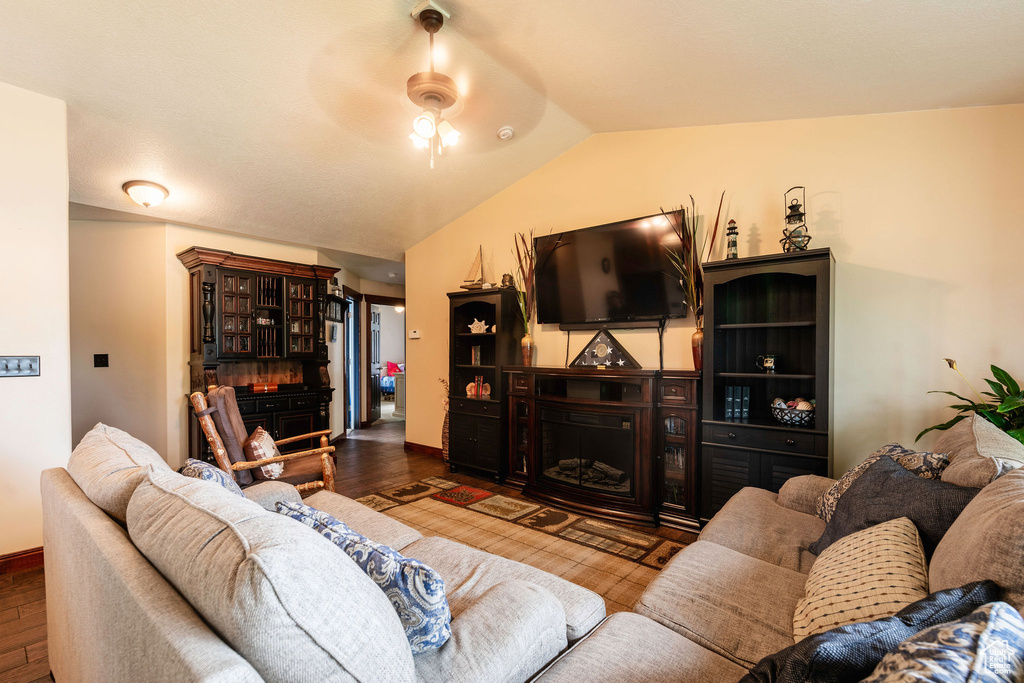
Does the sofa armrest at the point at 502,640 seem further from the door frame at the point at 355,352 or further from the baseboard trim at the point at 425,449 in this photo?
the door frame at the point at 355,352

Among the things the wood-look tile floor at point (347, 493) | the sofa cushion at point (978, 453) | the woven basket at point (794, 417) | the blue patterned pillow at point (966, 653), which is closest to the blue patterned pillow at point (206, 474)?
the wood-look tile floor at point (347, 493)

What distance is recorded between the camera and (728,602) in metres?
1.36

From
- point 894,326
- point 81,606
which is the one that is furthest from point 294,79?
point 894,326

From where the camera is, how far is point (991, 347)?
2.64 meters

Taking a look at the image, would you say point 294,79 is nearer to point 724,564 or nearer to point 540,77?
point 540,77

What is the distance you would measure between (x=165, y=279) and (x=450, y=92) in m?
3.56

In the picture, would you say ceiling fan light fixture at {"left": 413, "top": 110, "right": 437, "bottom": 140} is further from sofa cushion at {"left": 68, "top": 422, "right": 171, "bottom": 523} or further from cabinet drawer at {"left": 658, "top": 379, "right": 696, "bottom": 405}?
cabinet drawer at {"left": 658, "top": 379, "right": 696, "bottom": 405}

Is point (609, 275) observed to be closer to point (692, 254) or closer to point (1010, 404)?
point (692, 254)

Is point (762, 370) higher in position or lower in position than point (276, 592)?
higher

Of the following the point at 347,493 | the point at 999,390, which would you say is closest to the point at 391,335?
the point at 347,493

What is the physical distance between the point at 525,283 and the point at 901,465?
317 cm

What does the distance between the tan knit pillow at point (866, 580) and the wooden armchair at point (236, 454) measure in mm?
2667

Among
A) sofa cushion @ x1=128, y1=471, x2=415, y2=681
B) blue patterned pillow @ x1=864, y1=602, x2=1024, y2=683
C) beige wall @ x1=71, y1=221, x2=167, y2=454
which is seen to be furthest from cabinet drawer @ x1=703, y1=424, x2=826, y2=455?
beige wall @ x1=71, y1=221, x2=167, y2=454

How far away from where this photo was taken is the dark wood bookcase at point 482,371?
4.30 m
